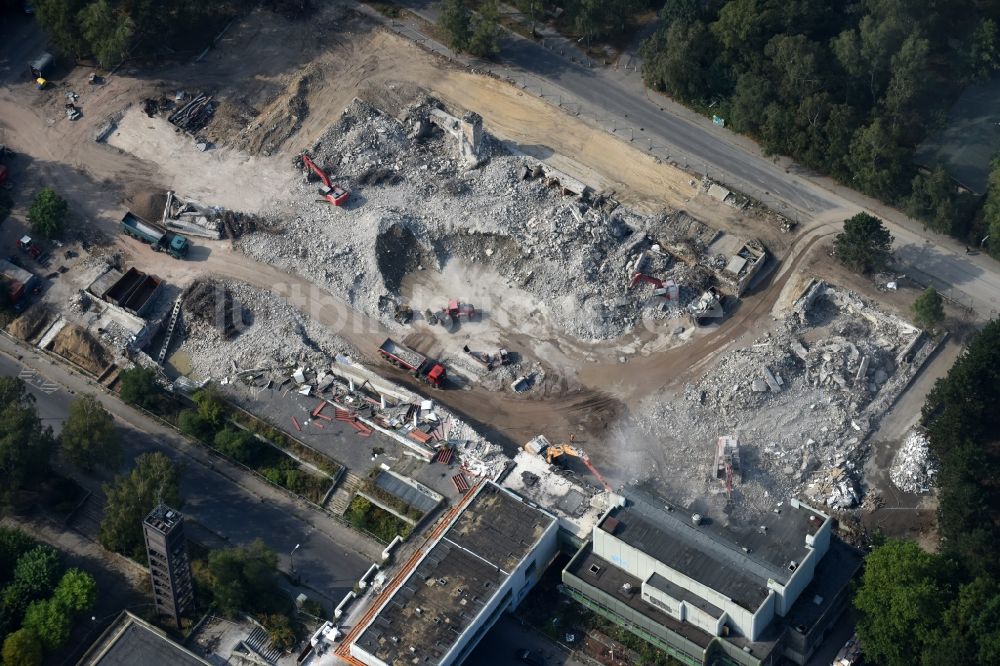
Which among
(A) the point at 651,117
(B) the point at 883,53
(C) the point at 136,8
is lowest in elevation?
(C) the point at 136,8

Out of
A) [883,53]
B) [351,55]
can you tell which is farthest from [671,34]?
[351,55]

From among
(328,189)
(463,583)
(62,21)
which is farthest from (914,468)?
(62,21)

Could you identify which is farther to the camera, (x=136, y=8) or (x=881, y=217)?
(x=136, y=8)

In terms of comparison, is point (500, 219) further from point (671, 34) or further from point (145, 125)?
point (145, 125)

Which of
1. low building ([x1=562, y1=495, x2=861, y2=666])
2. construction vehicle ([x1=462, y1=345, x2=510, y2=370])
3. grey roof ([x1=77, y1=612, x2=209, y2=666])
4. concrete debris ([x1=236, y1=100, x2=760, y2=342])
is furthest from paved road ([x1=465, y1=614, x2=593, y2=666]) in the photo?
concrete debris ([x1=236, y1=100, x2=760, y2=342])

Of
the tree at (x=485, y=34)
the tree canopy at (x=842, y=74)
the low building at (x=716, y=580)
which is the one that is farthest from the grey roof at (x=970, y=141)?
the low building at (x=716, y=580)

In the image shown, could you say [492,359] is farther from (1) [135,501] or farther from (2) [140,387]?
(1) [135,501]
